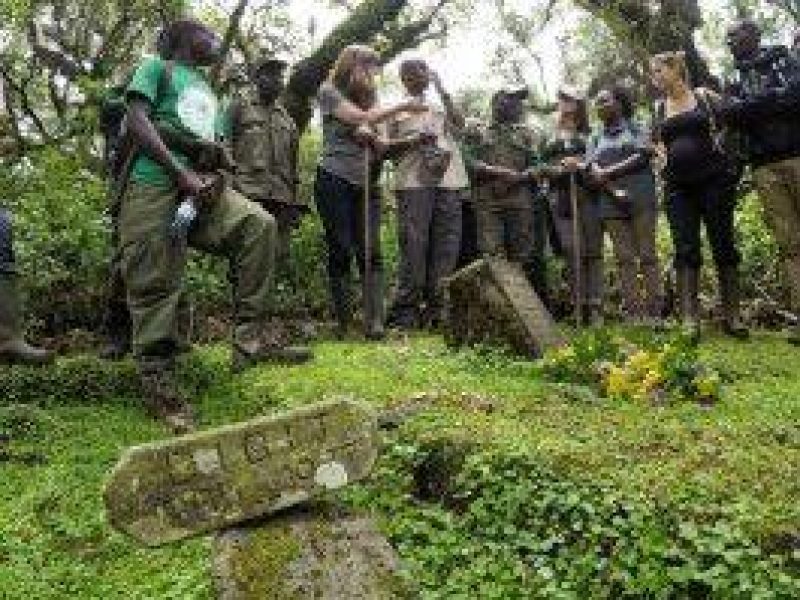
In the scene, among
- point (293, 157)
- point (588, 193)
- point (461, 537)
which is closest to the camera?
point (461, 537)

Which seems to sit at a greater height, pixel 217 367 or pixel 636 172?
pixel 636 172

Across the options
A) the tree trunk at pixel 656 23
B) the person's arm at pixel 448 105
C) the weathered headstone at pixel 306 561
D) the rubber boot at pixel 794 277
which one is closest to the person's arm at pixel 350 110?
the person's arm at pixel 448 105

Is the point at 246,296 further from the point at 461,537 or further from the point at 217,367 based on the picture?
the point at 461,537

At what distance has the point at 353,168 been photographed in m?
9.64

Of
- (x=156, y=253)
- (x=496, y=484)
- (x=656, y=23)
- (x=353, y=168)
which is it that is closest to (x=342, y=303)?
(x=353, y=168)

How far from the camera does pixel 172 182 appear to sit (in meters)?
7.34

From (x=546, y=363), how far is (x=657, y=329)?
6.08 feet

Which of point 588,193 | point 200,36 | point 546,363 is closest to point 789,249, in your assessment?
point 588,193

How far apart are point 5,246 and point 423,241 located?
3.82m

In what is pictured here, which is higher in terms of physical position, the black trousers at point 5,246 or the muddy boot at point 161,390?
the black trousers at point 5,246

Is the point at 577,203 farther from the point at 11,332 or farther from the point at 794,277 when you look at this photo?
the point at 11,332

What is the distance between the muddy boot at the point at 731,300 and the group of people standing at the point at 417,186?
2 cm

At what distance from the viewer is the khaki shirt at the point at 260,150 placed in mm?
9328

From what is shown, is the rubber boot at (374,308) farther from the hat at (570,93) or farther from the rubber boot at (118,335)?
the hat at (570,93)
